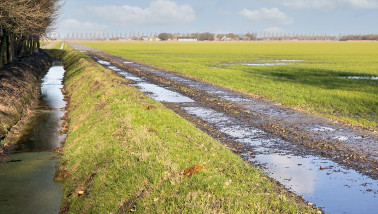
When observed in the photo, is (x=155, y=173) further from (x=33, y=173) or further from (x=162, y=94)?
(x=162, y=94)

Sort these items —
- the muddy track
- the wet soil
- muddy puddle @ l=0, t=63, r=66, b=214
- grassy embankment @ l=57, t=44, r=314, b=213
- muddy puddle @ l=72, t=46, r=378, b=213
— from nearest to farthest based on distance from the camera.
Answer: grassy embankment @ l=57, t=44, r=314, b=213 < muddy puddle @ l=72, t=46, r=378, b=213 < muddy puddle @ l=0, t=63, r=66, b=214 < the muddy track < the wet soil

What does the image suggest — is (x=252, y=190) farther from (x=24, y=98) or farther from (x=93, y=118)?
(x=24, y=98)

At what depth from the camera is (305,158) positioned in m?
13.1

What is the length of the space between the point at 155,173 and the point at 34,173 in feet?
17.9

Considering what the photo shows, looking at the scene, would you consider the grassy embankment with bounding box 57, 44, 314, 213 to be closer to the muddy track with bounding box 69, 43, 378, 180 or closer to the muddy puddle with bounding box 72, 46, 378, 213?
the muddy puddle with bounding box 72, 46, 378, 213

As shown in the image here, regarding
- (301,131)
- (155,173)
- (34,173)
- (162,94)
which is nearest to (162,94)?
(162,94)

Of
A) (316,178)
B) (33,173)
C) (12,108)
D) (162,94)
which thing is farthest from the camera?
(162,94)

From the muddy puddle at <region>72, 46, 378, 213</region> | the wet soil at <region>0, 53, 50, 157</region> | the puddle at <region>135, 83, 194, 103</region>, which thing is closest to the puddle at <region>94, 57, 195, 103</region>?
the puddle at <region>135, 83, 194, 103</region>

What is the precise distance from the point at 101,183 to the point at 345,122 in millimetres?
13031

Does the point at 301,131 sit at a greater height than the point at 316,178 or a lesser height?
greater

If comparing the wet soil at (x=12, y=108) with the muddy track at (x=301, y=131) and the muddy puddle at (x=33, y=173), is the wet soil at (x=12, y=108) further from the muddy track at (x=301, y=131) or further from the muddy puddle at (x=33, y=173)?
the muddy track at (x=301, y=131)

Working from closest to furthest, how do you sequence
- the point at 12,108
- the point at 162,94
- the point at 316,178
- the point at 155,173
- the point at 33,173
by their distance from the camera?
1. the point at 155,173
2. the point at 316,178
3. the point at 33,173
4. the point at 12,108
5. the point at 162,94

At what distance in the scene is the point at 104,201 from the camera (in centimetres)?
927

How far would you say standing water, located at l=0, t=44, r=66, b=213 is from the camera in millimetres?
A: 10562
